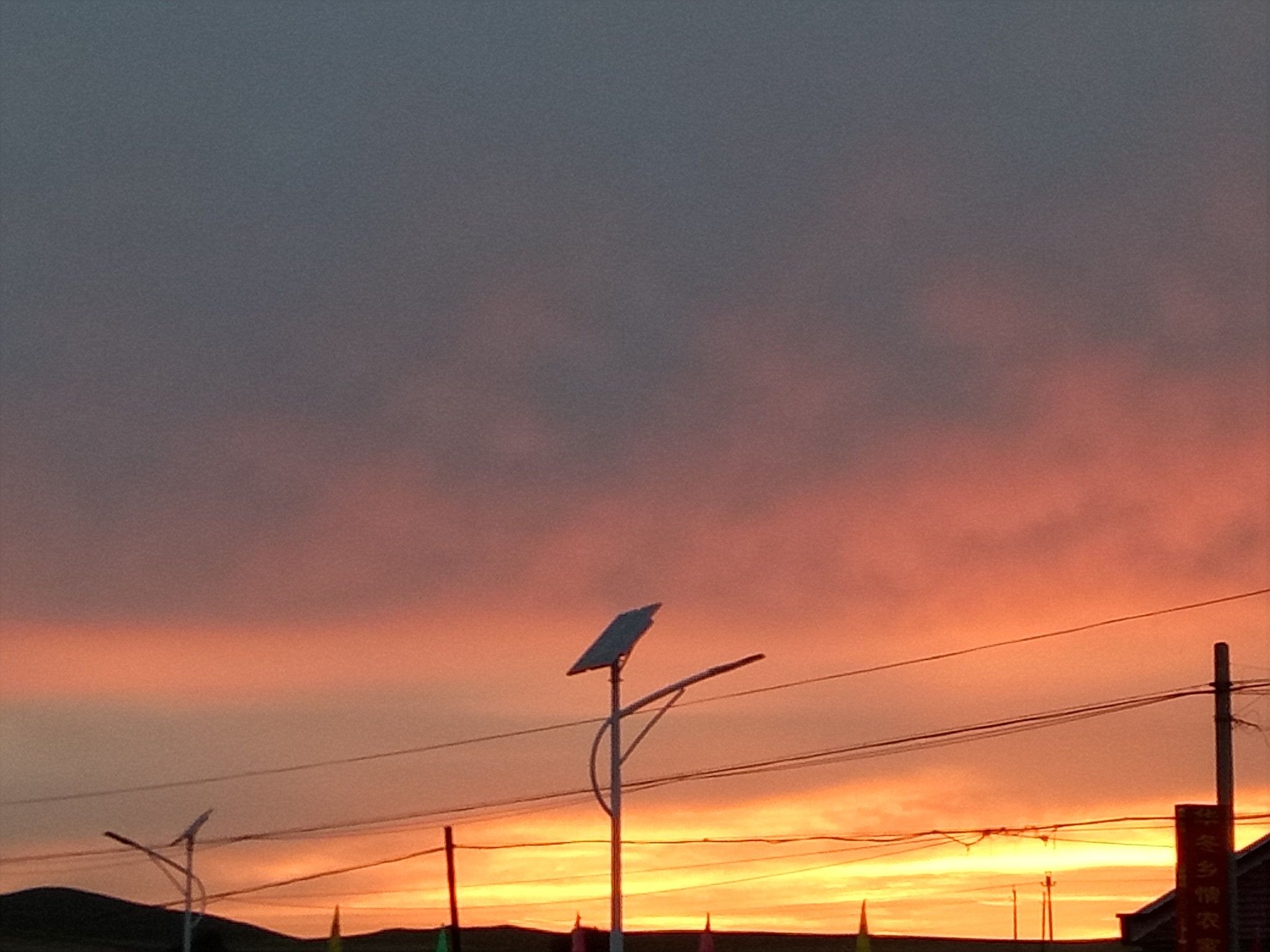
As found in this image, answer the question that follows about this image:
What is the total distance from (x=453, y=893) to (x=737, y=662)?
40.8 meters

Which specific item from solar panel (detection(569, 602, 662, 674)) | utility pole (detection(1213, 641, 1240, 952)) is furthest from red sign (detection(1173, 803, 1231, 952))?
solar panel (detection(569, 602, 662, 674))

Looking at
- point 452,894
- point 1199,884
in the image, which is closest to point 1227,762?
point 1199,884

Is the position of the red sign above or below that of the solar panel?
below

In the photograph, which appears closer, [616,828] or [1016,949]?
[616,828]

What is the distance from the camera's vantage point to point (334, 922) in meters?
89.9

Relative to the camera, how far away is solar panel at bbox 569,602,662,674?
42656 millimetres

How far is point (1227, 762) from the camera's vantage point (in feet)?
128

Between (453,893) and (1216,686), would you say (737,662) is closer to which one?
(1216,686)

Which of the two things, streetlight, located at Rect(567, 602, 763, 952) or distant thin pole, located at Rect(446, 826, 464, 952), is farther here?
distant thin pole, located at Rect(446, 826, 464, 952)

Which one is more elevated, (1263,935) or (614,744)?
(614,744)

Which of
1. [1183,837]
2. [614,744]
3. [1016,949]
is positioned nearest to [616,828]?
[614,744]

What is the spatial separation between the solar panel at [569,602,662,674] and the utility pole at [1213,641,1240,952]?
467 inches

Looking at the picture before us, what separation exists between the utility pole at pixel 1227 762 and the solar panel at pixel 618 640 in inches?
467

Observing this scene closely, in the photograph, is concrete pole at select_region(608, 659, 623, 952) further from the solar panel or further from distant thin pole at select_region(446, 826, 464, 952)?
distant thin pole at select_region(446, 826, 464, 952)
